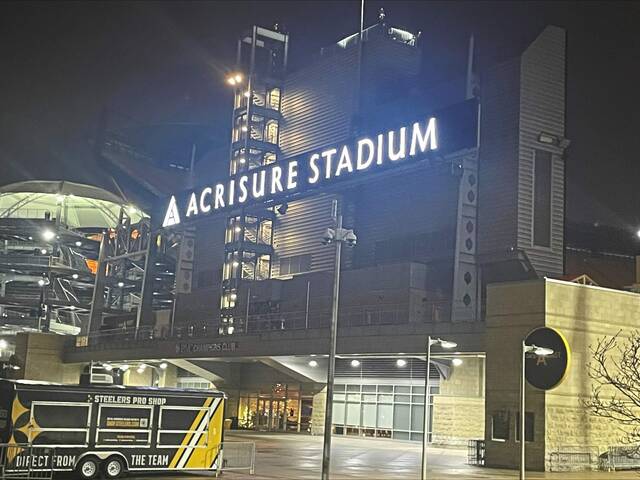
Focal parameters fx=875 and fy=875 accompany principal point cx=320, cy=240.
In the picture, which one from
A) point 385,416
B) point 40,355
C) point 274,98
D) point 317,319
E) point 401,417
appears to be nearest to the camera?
point 401,417

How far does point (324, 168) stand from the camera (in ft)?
192

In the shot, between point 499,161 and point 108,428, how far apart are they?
97.0 ft

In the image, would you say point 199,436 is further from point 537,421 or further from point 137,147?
point 137,147

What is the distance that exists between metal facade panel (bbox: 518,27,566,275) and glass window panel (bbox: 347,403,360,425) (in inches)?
611

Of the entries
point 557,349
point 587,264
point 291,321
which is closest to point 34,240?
point 291,321

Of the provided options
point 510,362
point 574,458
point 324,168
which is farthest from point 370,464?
point 324,168

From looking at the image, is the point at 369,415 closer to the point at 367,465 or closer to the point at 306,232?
the point at 306,232

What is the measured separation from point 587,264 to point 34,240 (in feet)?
236

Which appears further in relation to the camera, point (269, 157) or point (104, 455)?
point (269, 157)

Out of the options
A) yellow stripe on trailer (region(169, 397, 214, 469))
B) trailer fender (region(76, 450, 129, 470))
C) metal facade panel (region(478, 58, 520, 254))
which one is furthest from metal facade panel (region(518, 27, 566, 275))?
trailer fender (region(76, 450, 129, 470))

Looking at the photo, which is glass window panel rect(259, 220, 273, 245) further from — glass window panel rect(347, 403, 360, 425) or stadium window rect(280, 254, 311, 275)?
glass window panel rect(347, 403, 360, 425)

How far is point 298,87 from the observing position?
235ft

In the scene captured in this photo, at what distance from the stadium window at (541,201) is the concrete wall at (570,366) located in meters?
11.9

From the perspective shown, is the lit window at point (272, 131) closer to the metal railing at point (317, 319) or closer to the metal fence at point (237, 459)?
the metal railing at point (317, 319)
